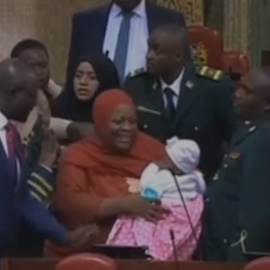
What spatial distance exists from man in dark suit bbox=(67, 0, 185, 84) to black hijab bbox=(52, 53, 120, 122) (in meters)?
0.62

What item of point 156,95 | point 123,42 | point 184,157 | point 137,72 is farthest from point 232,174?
point 123,42

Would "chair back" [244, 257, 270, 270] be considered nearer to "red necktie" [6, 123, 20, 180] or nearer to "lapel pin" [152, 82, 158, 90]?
"red necktie" [6, 123, 20, 180]

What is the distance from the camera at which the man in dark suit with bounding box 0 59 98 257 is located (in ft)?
37.7

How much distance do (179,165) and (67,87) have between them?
3.86 ft

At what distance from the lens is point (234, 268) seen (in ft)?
36.4

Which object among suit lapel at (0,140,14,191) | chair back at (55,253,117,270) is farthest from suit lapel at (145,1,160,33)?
chair back at (55,253,117,270)

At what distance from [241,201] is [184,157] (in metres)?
0.65

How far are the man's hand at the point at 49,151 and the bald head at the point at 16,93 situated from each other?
0.50 m

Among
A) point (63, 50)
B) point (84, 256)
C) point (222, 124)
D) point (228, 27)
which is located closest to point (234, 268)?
point (84, 256)

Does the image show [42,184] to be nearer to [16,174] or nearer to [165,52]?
[16,174]

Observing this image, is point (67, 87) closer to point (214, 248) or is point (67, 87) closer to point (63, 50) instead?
point (214, 248)

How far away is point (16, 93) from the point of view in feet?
38.9

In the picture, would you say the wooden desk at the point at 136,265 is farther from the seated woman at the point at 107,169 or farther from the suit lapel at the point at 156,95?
the suit lapel at the point at 156,95

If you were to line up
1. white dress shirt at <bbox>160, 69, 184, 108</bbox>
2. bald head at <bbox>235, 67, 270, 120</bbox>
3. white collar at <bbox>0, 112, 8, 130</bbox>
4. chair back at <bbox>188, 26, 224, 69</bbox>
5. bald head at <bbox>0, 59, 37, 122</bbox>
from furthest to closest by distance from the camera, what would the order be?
chair back at <bbox>188, 26, 224, 69</bbox>
white dress shirt at <bbox>160, 69, 184, 108</bbox>
bald head at <bbox>235, 67, 270, 120</bbox>
bald head at <bbox>0, 59, 37, 122</bbox>
white collar at <bbox>0, 112, 8, 130</bbox>
